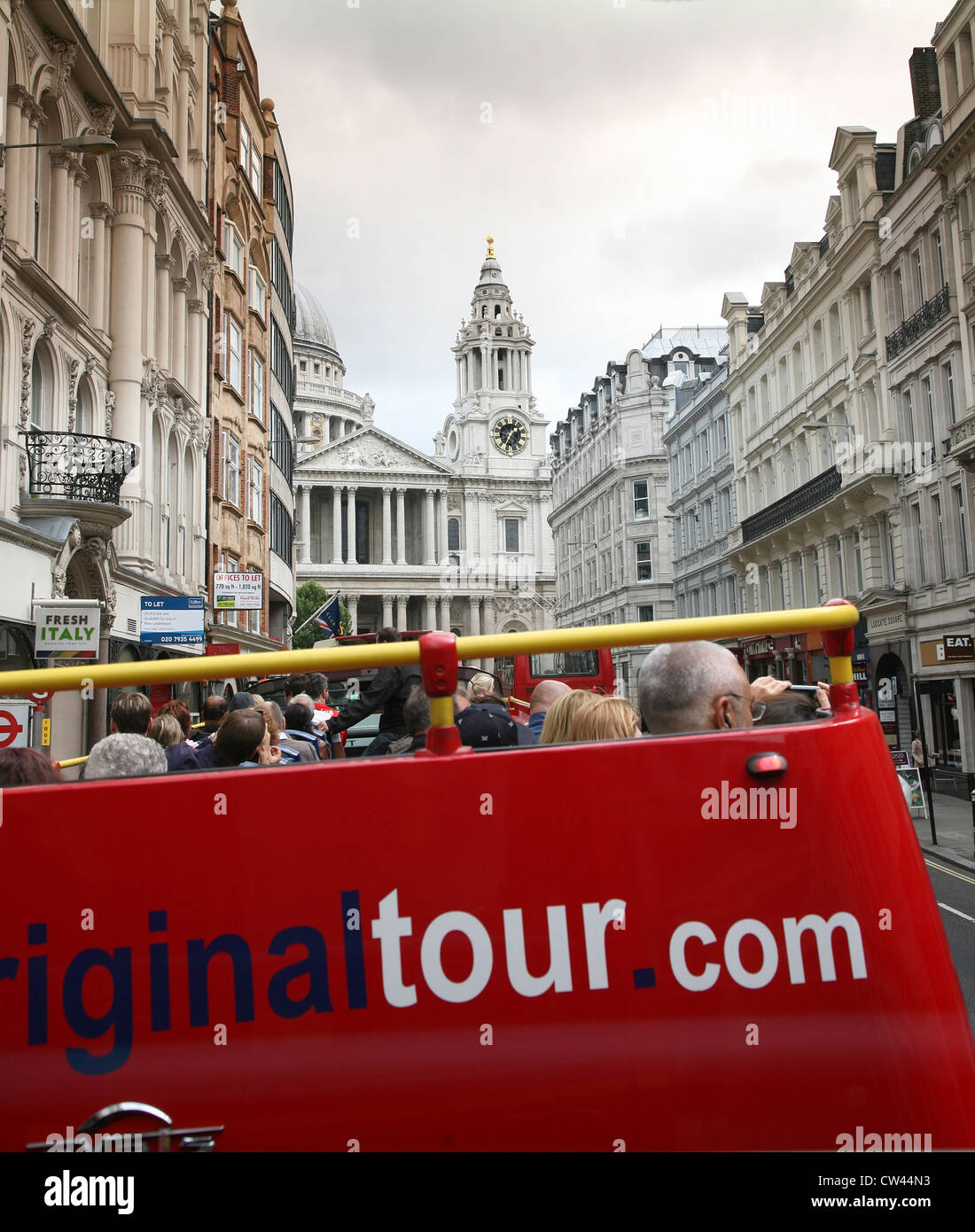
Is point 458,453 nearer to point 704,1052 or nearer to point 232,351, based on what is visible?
point 232,351

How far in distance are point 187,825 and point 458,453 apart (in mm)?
112287

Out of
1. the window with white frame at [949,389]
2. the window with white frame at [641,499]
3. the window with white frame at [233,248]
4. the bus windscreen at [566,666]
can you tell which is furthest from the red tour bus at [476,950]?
the window with white frame at [641,499]

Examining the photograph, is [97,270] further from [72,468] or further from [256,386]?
[256,386]

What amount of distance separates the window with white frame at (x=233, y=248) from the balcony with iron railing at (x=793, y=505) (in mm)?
18508

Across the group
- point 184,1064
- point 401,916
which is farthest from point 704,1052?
point 184,1064

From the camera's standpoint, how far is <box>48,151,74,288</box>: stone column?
1655cm

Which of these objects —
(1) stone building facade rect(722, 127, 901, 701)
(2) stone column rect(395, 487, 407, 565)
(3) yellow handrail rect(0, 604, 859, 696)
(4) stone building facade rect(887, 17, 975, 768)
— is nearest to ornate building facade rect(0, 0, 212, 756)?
(3) yellow handrail rect(0, 604, 859, 696)

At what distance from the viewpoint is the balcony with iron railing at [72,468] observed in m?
15.3

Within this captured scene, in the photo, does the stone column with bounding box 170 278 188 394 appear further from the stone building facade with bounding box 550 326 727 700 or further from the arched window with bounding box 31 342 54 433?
the stone building facade with bounding box 550 326 727 700

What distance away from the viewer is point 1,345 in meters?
14.4

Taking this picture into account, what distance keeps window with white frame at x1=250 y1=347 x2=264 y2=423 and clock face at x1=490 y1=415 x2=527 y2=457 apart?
249 feet

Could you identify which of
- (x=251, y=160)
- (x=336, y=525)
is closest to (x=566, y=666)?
(x=251, y=160)

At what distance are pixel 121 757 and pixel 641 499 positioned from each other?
202ft
